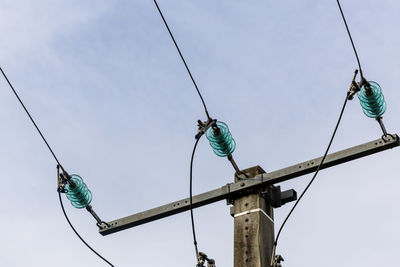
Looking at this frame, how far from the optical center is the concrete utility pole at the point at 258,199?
7.34m

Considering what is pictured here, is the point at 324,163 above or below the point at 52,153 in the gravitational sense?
below

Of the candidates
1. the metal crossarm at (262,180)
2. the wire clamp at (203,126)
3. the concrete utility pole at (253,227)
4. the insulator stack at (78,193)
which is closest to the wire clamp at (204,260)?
the concrete utility pole at (253,227)

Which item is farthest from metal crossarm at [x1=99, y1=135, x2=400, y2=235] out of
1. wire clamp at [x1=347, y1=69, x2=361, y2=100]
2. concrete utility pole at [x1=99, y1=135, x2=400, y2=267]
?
wire clamp at [x1=347, y1=69, x2=361, y2=100]

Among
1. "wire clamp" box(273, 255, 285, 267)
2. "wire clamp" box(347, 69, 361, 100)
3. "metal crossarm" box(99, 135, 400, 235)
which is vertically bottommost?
"wire clamp" box(273, 255, 285, 267)

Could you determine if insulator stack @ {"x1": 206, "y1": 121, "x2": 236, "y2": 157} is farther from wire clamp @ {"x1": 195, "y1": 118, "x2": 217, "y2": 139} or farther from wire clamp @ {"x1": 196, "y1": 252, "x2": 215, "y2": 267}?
wire clamp @ {"x1": 196, "y1": 252, "x2": 215, "y2": 267}

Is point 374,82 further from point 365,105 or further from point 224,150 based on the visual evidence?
point 224,150

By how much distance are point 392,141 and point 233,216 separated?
1687 mm

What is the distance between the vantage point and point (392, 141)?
7355 millimetres

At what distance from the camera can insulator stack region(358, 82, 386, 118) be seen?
24.7 feet

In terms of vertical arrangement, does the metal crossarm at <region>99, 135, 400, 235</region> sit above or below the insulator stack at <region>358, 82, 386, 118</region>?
below

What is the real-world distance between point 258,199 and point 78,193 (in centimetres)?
223

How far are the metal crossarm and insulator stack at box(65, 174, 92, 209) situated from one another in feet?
1.95

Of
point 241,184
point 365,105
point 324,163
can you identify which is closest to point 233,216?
point 241,184

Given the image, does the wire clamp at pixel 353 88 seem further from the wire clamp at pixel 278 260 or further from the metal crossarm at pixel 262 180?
the wire clamp at pixel 278 260
